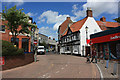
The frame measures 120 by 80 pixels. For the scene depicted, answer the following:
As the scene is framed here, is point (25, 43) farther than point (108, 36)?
Yes

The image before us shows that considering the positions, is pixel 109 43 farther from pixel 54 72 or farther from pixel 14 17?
pixel 14 17

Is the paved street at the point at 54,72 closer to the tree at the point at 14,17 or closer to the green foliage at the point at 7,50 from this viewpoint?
the green foliage at the point at 7,50

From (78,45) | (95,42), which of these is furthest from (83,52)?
(95,42)

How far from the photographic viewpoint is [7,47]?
33.0ft

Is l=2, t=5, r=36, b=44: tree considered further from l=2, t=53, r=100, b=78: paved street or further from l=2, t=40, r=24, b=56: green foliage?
l=2, t=53, r=100, b=78: paved street

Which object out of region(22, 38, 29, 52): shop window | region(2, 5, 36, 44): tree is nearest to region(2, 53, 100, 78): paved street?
region(2, 5, 36, 44): tree

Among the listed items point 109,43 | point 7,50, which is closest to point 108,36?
point 109,43

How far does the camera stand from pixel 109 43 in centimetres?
1764

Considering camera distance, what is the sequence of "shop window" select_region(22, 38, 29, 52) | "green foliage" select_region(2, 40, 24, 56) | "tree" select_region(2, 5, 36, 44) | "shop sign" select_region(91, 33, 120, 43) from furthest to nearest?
1. "shop window" select_region(22, 38, 29, 52)
2. "shop sign" select_region(91, 33, 120, 43)
3. "tree" select_region(2, 5, 36, 44)
4. "green foliage" select_region(2, 40, 24, 56)

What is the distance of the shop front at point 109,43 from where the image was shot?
15806mm

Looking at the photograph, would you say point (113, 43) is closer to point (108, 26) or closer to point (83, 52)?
point (83, 52)

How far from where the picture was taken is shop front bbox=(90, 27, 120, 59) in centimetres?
1581

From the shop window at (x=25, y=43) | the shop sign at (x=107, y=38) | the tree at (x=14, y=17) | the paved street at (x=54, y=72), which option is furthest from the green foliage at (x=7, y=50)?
the shop window at (x=25, y=43)

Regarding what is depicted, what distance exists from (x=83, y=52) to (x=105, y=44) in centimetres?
866
